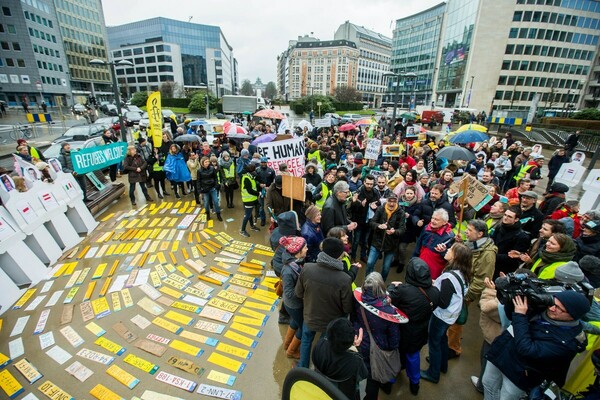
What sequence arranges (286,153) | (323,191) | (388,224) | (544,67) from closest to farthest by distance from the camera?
1. (388,224)
2. (323,191)
3. (286,153)
4. (544,67)

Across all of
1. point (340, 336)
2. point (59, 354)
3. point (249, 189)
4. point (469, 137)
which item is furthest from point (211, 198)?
point (469, 137)

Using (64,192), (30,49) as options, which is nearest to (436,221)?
(64,192)

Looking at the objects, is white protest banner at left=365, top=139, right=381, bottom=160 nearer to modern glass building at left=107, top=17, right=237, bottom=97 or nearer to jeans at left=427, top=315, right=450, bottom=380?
jeans at left=427, top=315, right=450, bottom=380

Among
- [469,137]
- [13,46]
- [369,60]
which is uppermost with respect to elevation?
[369,60]

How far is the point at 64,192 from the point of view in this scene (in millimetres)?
7156

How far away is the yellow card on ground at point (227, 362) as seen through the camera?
3.91 metres

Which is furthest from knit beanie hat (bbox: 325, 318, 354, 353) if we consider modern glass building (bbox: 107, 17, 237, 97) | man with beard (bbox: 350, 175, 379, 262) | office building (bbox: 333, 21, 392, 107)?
office building (bbox: 333, 21, 392, 107)

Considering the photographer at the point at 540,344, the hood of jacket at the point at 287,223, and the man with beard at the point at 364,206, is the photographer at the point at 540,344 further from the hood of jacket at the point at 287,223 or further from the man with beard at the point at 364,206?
the man with beard at the point at 364,206

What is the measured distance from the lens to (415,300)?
300 cm

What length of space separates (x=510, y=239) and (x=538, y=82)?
8172cm

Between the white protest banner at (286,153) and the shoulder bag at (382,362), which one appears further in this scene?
the white protest banner at (286,153)

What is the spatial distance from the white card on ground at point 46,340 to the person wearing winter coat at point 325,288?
3739 mm

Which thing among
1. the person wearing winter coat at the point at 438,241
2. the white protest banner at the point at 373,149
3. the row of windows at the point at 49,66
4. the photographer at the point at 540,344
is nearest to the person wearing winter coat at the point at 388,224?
the person wearing winter coat at the point at 438,241

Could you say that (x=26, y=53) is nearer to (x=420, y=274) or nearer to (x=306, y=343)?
(x=306, y=343)
